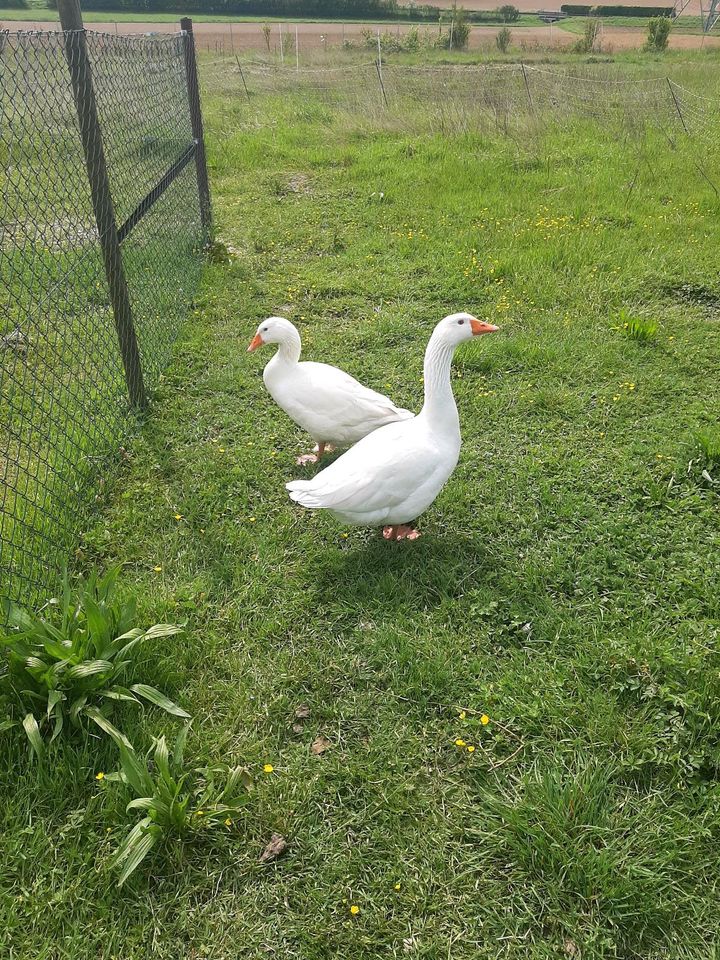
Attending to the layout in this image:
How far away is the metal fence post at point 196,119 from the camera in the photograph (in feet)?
21.0

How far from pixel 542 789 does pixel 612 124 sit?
38.2 ft

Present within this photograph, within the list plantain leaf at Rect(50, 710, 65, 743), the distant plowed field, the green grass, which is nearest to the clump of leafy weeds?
plantain leaf at Rect(50, 710, 65, 743)

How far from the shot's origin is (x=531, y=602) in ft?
10.2

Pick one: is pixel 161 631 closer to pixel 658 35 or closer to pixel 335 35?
pixel 658 35

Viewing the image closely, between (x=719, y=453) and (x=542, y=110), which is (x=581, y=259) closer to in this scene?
(x=719, y=453)

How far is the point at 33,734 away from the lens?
235cm

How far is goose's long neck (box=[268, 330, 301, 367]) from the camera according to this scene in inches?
157

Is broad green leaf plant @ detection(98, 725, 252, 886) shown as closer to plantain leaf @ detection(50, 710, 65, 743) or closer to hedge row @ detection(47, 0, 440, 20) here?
plantain leaf @ detection(50, 710, 65, 743)

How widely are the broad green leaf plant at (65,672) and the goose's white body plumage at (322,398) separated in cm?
169

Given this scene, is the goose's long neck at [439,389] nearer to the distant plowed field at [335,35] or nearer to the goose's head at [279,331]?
the goose's head at [279,331]

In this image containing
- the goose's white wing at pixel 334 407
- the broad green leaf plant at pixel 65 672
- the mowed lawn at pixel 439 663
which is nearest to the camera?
the mowed lawn at pixel 439 663

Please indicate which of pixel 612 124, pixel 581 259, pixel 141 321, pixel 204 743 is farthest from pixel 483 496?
pixel 612 124

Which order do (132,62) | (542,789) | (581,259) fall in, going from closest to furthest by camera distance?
(542,789) → (132,62) → (581,259)

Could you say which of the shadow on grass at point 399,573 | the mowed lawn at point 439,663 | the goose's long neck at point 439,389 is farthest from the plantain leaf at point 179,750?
the goose's long neck at point 439,389
